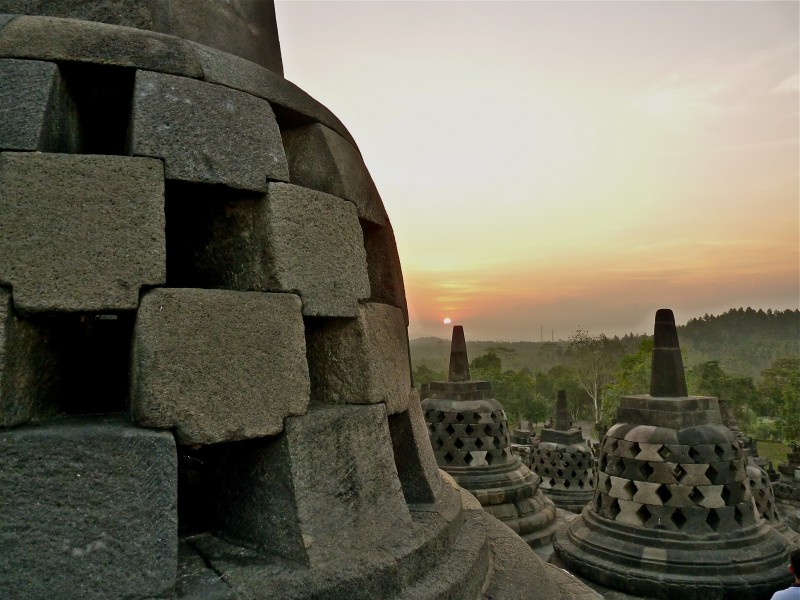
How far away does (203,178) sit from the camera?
1.99 metres

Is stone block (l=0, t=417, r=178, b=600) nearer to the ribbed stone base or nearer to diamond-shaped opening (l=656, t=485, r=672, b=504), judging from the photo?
the ribbed stone base

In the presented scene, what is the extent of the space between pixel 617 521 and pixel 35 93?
17.3 feet

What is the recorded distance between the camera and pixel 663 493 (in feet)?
16.3

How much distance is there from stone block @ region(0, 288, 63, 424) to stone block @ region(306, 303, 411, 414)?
90 cm

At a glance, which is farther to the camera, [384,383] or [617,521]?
[617,521]

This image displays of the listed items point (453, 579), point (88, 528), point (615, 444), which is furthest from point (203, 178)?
point (615, 444)

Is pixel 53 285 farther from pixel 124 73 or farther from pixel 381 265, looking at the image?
pixel 381 265

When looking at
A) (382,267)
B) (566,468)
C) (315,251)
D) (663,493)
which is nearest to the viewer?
(315,251)

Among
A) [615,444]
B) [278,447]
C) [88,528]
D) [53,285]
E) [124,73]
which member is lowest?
[615,444]

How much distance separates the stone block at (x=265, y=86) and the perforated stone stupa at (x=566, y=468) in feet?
26.3

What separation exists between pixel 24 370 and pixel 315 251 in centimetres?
101

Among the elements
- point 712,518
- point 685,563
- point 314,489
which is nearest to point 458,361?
point 712,518

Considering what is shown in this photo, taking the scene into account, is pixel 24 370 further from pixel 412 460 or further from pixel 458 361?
pixel 458 361

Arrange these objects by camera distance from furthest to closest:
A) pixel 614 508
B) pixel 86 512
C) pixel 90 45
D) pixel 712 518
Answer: pixel 614 508 < pixel 712 518 < pixel 90 45 < pixel 86 512
